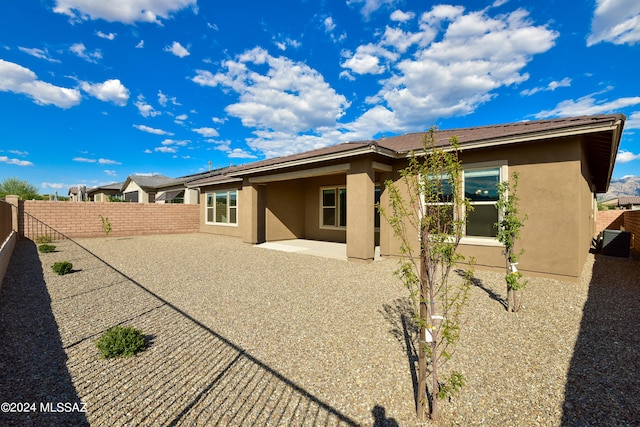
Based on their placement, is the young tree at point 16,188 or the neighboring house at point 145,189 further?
the young tree at point 16,188

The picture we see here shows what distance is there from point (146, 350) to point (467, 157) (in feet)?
26.5

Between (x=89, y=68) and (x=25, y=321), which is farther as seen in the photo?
(x=89, y=68)

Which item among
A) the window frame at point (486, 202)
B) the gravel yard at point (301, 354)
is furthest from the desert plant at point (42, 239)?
the window frame at point (486, 202)

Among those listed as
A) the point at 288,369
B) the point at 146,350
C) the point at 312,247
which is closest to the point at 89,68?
the point at 312,247

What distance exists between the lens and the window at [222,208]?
1540 centimetres

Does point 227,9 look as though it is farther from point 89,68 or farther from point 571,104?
point 571,104

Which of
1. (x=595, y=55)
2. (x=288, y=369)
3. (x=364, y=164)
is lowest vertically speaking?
(x=288, y=369)

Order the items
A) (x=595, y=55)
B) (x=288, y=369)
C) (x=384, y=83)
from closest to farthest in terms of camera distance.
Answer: (x=288, y=369)
(x=595, y=55)
(x=384, y=83)

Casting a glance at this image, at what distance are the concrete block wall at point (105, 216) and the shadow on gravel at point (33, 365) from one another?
10.9 meters

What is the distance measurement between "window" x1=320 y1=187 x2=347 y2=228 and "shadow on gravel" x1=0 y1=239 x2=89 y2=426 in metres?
9.98

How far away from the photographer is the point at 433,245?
93.9 inches

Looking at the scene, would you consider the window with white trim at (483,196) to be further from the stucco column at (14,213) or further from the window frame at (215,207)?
the stucco column at (14,213)

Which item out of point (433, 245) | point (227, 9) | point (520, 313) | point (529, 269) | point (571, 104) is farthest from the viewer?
point (571, 104)

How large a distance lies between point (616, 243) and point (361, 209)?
10.0 meters
